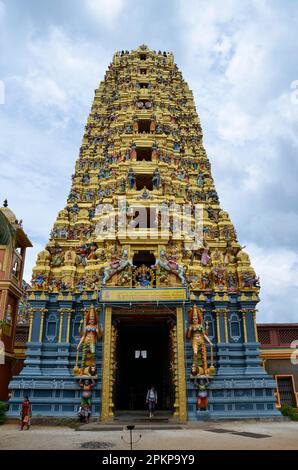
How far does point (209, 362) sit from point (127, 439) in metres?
8.74

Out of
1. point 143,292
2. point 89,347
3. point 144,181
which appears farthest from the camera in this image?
point 144,181

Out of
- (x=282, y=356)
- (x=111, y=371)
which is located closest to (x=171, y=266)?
(x=111, y=371)

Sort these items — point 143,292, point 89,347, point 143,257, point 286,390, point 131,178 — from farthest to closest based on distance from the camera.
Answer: point 131,178 < point 143,257 < point 286,390 < point 143,292 < point 89,347

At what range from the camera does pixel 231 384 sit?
1948 centimetres

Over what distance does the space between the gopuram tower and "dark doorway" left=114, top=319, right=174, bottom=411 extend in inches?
3.1

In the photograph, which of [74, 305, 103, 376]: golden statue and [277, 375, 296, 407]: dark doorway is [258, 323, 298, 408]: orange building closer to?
[277, 375, 296, 407]: dark doorway

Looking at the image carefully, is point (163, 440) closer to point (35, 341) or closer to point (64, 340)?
point (64, 340)

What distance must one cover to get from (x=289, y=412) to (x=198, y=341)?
6.30 m

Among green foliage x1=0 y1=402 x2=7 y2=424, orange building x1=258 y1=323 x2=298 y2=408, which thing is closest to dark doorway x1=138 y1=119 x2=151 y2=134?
orange building x1=258 y1=323 x2=298 y2=408

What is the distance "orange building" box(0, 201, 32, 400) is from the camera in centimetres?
2211

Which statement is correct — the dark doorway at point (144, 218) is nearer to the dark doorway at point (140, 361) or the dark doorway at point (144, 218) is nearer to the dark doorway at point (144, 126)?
the dark doorway at point (140, 361)

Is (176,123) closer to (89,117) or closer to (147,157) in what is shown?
(147,157)

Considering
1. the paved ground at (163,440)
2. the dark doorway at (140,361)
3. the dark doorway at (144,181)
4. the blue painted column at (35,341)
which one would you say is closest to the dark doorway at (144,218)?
the dark doorway at (144,181)

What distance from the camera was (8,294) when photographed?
22.8m
